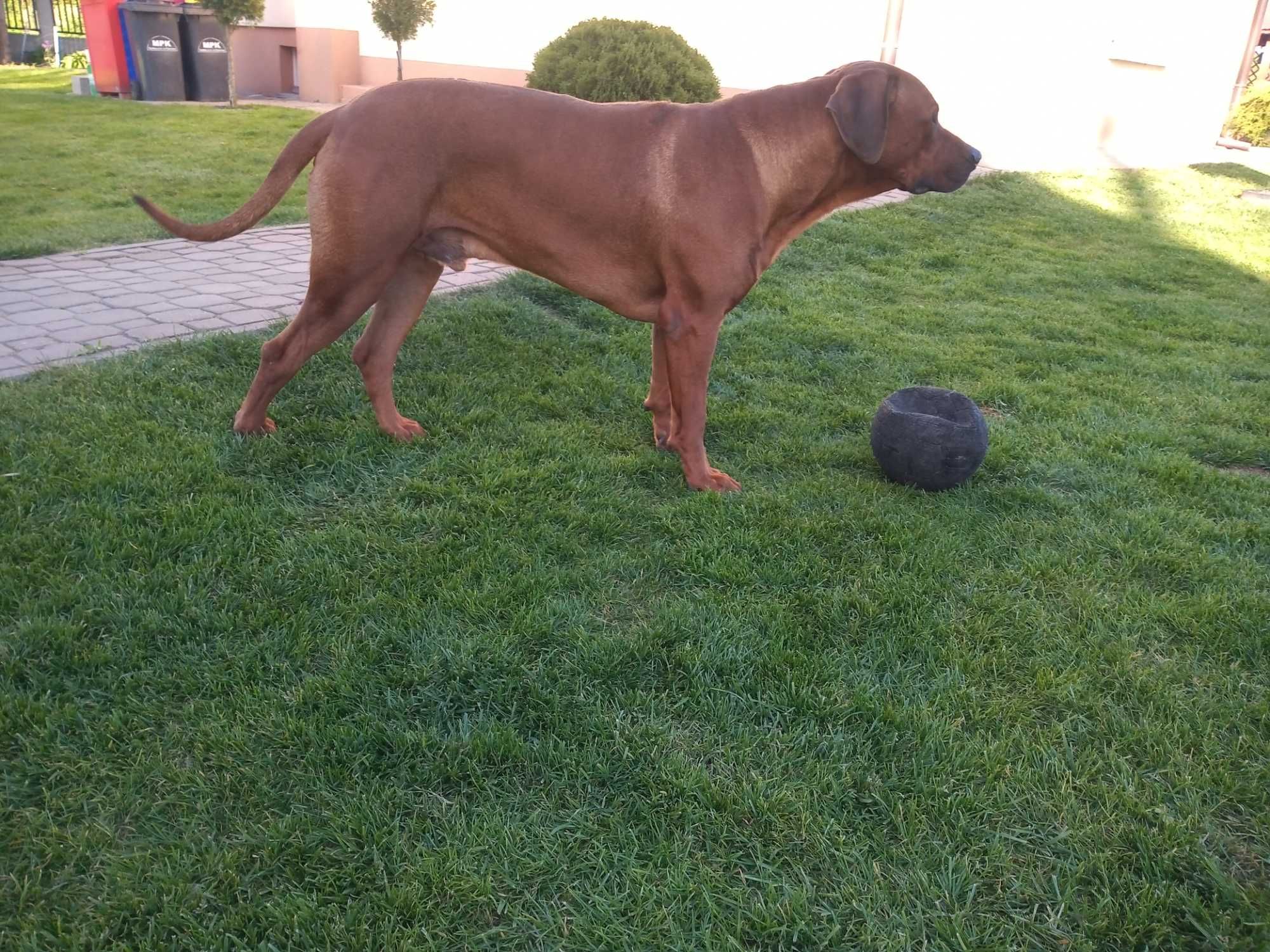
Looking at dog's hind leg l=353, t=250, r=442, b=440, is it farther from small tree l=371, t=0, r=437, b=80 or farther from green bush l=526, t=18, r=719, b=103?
small tree l=371, t=0, r=437, b=80

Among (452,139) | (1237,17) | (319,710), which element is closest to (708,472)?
(452,139)

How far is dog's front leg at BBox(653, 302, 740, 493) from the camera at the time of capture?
3.59 metres

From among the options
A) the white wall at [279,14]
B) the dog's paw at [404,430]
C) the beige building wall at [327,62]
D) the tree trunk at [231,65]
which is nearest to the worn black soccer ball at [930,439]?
the dog's paw at [404,430]

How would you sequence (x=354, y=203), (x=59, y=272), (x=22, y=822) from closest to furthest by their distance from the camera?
(x=22, y=822), (x=354, y=203), (x=59, y=272)

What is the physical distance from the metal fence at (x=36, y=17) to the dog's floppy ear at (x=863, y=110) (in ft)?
79.4

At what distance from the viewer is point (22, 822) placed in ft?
6.61

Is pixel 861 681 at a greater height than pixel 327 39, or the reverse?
pixel 327 39

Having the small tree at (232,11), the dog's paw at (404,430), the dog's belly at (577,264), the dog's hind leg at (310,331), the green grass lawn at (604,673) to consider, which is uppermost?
the small tree at (232,11)

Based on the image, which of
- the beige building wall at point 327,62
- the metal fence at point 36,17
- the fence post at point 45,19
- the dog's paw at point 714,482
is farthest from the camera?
the fence post at point 45,19

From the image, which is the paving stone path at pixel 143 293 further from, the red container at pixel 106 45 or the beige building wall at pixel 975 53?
the red container at pixel 106 45

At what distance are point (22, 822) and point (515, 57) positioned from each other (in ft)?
49.0

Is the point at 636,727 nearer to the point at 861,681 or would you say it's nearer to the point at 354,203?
the point at 861,681

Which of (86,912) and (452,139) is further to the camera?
(452,139)

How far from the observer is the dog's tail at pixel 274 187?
11.4 feet
